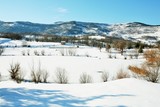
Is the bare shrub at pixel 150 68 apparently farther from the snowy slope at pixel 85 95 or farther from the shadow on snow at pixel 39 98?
the shadow on snow at pixel 39 98

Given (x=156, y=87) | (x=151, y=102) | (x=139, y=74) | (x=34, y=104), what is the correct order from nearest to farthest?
(x=34, y=104) → (x=151, y=102) → (x=156, y=87) → (x=139, y=74)

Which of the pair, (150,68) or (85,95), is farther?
(150,68)

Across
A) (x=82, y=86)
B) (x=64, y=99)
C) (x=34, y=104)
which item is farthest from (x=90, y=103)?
(x=82, y=86)

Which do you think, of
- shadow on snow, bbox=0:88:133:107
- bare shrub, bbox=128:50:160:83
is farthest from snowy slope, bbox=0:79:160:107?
bare shrub, bbox=128:50:160:83

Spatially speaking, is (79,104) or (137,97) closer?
(79,104)

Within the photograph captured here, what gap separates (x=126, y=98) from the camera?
15250mm

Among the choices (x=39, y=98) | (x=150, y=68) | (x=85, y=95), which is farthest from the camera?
(x=150, y=68)

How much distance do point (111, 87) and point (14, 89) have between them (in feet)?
20.3

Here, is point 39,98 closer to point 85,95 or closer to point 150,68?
point 85,95

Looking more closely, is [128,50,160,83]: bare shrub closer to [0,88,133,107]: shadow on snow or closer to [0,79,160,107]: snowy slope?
[0,79,160,107]: snowy slope

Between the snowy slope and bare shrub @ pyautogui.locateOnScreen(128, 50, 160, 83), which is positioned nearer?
the snowy slope

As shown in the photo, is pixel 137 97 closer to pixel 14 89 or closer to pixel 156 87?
pixel 156 87

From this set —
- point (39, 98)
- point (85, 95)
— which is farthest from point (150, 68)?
point (39, 98)

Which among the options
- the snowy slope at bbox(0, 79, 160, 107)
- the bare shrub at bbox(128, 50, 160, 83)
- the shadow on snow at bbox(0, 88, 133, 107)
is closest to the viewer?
the shadow on snow at bbox(0, 88, 133, 107)
